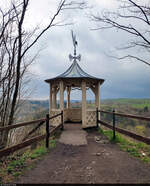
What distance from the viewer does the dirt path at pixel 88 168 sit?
2.54 meters

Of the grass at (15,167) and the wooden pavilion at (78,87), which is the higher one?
the wooden pavilion at (78,87)

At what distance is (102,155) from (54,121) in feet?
15.3

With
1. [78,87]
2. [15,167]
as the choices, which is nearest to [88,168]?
[15,167]

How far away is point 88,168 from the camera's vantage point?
302 cm

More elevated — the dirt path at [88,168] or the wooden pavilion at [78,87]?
the wooden pavilion at [78,87]

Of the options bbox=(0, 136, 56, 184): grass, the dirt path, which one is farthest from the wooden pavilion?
bbox=(0, 136, 56, 184): grass

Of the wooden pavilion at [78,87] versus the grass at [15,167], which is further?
the wooden pavilion at [78,87]

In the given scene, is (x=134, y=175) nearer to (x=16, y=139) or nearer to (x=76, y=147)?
(x=76, y=147)

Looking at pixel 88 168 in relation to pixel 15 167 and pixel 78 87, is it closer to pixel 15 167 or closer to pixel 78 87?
pixel 15 167

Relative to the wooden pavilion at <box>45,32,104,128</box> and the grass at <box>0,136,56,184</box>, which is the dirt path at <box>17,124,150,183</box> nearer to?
the grass at <box>0,136,56,184</box>

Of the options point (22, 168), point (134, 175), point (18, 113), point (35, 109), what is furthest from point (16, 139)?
point (134, 175)

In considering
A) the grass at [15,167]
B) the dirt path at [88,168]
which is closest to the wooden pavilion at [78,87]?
the dirt path at [88,168]

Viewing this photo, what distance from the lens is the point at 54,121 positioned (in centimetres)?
805

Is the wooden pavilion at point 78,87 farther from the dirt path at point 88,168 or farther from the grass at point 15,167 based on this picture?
the grass at point 15,167
